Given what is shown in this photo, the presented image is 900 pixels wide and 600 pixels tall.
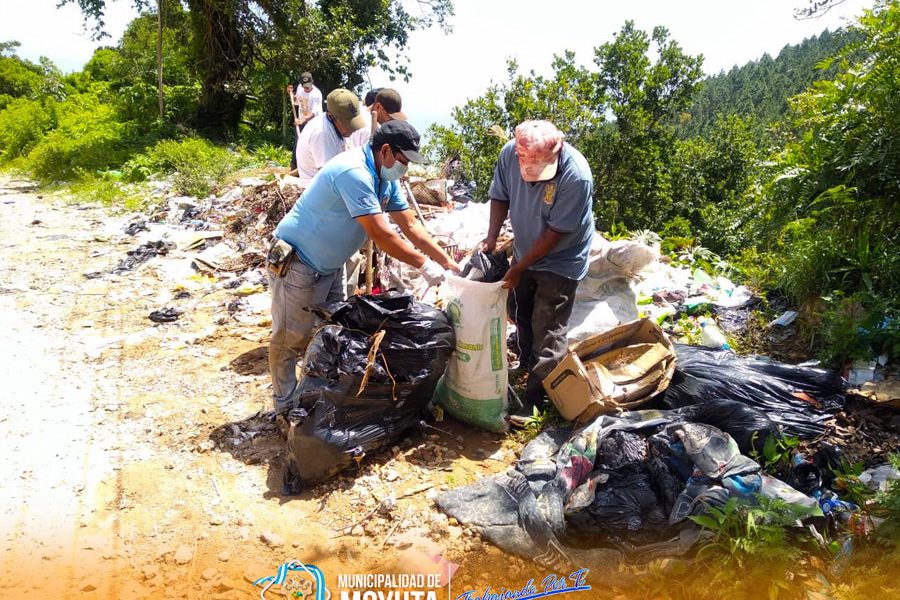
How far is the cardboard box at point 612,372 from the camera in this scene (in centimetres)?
280

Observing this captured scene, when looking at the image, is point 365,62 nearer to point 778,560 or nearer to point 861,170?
point 861,170

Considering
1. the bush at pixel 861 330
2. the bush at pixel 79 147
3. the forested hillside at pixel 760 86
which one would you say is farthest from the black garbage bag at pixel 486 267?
the forested hillside at pixel 760 86

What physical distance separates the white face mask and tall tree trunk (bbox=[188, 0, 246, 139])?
10.2 metres

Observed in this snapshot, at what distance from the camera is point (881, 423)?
9.19 feet

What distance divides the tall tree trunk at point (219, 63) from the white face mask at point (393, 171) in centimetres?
1021

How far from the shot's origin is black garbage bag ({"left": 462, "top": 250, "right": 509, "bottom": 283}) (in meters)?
3.09

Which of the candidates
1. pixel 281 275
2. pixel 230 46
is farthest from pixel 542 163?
pixel 230 46

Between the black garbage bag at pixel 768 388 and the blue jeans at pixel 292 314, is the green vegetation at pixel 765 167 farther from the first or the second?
the blue jeans at pixel 292 314

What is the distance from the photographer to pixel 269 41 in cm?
1170

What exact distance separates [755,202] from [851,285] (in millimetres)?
1085


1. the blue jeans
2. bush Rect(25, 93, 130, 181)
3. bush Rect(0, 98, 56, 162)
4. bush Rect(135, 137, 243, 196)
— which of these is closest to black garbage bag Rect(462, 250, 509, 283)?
the blue jeans

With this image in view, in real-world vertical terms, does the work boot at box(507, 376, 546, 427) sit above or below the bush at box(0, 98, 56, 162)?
below

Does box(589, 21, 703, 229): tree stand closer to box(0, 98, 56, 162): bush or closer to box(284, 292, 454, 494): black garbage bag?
box(284, 292, 454, 494): black garbage bag

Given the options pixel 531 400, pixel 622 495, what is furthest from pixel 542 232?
pixel 622 495
